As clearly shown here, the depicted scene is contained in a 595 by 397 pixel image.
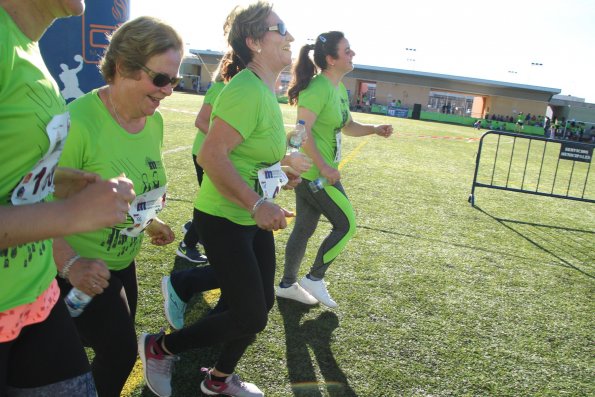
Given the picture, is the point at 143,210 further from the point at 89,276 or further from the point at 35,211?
the point at 35,211

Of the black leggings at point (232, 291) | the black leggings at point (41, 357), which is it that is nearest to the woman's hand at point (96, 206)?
the black leggings at point (41, 357)

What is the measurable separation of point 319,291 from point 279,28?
2.19 m

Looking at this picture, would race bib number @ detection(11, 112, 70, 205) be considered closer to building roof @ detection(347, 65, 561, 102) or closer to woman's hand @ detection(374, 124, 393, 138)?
woman's hand @ detection(374, 124, 393, 138)

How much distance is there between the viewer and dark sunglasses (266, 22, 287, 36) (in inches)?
97.3

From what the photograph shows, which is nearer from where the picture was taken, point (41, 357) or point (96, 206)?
point (96, 206)

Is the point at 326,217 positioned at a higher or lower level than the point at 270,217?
lower

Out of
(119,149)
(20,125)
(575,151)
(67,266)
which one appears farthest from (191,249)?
(575,151)

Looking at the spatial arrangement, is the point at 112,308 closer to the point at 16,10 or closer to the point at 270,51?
the point at 16,10

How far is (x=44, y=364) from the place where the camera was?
1503 mm

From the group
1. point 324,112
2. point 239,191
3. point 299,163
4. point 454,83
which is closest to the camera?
point 239,191

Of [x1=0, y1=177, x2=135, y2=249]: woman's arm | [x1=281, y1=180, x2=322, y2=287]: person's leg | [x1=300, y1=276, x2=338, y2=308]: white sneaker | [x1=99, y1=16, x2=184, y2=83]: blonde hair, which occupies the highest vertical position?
[x1=99, y1=16, x2=184, y2=83]: blonde hair

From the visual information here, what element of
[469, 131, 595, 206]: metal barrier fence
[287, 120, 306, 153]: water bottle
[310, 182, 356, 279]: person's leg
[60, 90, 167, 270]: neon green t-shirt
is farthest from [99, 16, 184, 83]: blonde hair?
[469, 131, 595, 206]: metal barrier fence

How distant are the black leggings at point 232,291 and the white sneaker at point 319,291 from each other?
1333mm

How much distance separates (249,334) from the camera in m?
2.50
